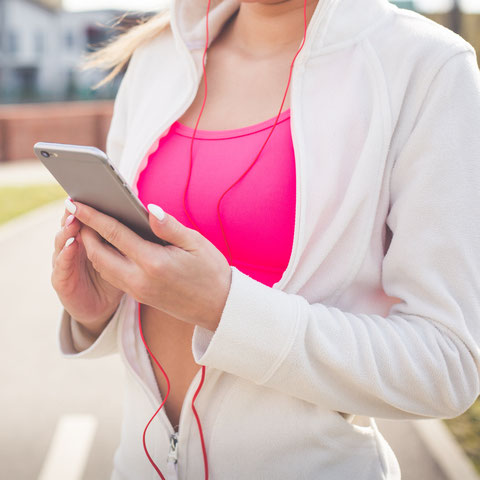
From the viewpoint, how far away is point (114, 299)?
1.55m

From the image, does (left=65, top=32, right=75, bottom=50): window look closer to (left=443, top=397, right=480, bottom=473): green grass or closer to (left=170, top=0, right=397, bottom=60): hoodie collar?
(left=443, top=397, right=480, bottom=473): green grass

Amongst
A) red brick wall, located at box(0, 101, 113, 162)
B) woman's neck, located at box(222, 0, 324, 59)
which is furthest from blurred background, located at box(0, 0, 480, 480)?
red brick wall, located at box(0, 101, 113, 162)

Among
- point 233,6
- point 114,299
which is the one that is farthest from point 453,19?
point 114,299

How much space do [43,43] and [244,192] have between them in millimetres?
50121

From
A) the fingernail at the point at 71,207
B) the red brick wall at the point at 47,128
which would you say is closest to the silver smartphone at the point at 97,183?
the fingernail at the point at 71,207

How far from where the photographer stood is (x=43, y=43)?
46.8 metres

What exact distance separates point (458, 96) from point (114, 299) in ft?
3.06

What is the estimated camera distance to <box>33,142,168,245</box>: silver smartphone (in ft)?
3.74

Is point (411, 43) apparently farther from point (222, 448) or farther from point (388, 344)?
point (222, 448)

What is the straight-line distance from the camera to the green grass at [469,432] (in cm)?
329

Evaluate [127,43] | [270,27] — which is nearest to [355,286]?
[270,27]

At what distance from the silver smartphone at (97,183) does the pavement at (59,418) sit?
2394 mm

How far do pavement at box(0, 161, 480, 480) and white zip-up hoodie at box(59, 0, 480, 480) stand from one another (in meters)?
2.00

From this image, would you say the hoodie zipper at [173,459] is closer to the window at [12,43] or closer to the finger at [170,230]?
the finger at [170,230]
